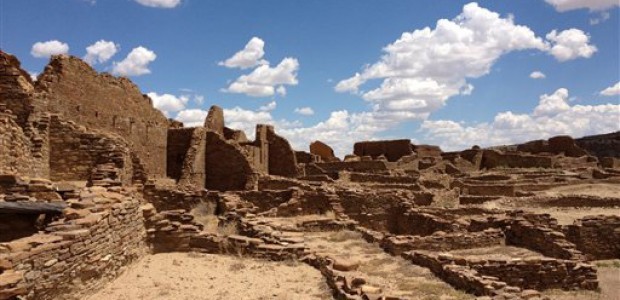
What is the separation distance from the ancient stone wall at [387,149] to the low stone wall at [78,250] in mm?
41357

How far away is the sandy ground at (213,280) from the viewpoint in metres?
7.78

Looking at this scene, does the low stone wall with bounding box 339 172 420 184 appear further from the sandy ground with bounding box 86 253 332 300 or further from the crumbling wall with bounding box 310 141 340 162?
the crumbling wall with bounding box 310 141 340 162

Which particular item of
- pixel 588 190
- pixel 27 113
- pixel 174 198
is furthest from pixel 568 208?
pixel 27 113

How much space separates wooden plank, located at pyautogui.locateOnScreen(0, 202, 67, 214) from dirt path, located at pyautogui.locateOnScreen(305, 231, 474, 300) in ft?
16.5

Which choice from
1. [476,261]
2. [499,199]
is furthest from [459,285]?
[499,199]

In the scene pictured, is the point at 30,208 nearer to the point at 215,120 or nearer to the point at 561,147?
the point at 215,120

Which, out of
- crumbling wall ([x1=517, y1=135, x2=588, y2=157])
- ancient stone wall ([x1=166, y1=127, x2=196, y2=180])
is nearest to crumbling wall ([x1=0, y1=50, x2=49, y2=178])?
ancient stone wall ([x1=166, y1=127, x2=196, y2=180])

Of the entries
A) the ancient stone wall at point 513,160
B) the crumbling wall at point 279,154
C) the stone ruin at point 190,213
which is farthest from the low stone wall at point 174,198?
the ancient stone wall at point 513,160

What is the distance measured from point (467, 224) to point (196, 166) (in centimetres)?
1124

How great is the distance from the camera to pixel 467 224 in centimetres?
1527

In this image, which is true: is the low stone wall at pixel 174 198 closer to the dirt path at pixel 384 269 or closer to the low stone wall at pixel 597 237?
the dirt path at pixel 384 269

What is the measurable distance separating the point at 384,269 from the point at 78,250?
19.5 feet

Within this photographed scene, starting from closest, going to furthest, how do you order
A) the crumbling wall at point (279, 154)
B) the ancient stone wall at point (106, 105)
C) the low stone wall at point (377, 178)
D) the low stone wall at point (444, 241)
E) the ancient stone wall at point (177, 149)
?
the low stone wall at point (444, 241), the ancient stone wall at point (106, 105), the ancient stone wall at point (177, 149), the low stone wall at point (377, 178), the crumbling wall at point (279, 154)

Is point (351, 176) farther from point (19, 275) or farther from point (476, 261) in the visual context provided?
point (19, 275)
